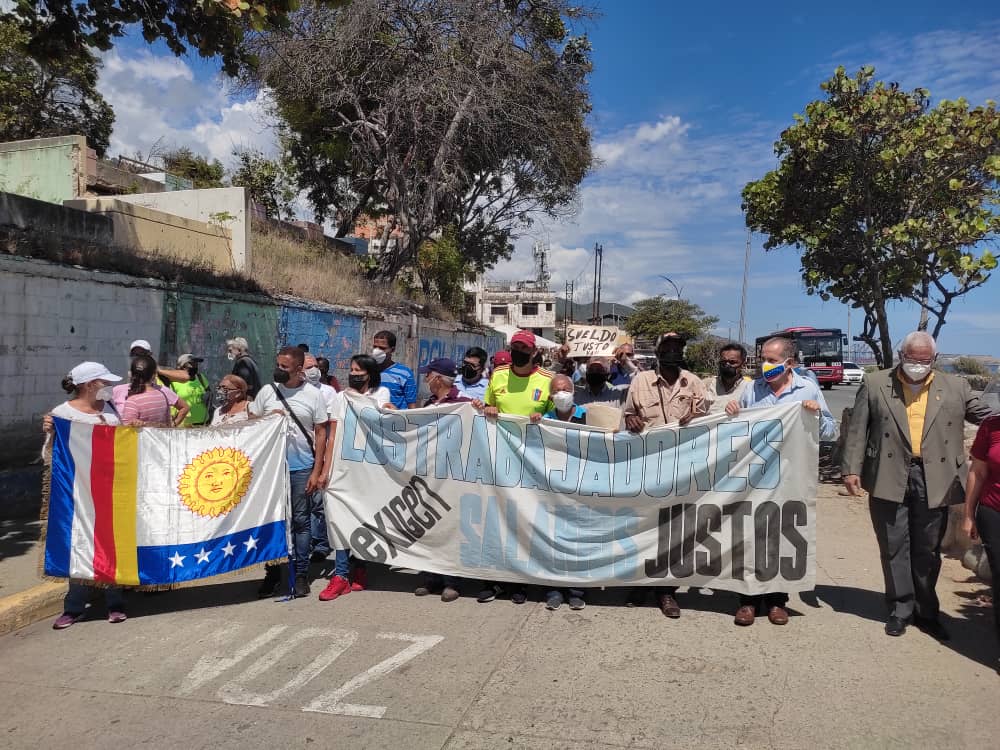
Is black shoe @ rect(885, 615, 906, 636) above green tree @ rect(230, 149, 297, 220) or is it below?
below

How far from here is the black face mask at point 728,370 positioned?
20.6ft

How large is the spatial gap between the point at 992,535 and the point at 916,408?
877mm

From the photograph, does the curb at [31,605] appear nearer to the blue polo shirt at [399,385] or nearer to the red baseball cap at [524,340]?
the blue polo shirt at [399,385]

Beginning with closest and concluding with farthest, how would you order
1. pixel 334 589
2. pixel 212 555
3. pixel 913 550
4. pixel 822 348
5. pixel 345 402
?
pixel 913 550 < pixel 212 555 < pixel 334 589 < pixel 345 402 < pixel 822 348

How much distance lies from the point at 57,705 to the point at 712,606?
13.2ft

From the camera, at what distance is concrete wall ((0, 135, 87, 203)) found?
1606cm

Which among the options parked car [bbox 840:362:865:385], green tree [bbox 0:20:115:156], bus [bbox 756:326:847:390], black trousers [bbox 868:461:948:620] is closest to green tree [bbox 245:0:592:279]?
green tree [bbox 0:20:115:156]

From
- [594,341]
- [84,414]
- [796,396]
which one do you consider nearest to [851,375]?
[594,341]

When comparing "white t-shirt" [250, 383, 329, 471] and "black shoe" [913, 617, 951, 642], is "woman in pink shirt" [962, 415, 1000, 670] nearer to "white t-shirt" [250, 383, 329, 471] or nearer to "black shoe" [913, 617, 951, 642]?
"black shoe" [913, 617, 951, 642]

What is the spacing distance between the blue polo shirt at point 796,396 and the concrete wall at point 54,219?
29.9 feet

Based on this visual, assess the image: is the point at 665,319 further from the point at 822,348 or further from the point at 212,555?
the point at 212,555

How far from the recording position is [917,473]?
4484mm

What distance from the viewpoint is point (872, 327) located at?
1126cm

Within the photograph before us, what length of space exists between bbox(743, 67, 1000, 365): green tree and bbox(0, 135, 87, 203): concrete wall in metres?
14.8
